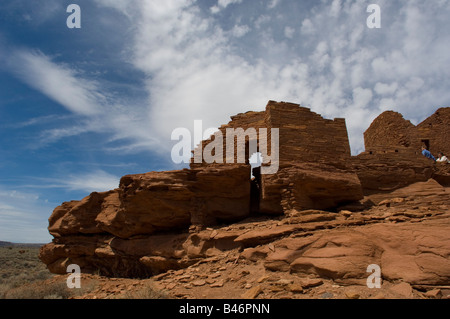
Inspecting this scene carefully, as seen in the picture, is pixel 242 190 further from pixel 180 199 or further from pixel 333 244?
pixel 333 244

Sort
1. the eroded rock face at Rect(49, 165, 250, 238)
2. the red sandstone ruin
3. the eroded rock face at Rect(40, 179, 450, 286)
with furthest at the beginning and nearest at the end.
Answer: the eroded rock face at Rect(49, 165, 250, 238) → the red sandstone ruin → the eroded rock face at Rect(40, 179, 450, 286)

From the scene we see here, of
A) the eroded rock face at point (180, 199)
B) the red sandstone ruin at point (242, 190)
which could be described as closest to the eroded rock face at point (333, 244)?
the red sandstone ruin at point (242, 190)

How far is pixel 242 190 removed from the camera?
10227 mm

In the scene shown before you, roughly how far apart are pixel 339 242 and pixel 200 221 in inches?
A: 200

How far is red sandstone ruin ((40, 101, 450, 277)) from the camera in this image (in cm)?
885

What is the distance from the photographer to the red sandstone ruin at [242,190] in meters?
8.85

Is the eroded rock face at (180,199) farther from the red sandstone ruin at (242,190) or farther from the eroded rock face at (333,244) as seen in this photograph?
the eroded rock face at (333,244)

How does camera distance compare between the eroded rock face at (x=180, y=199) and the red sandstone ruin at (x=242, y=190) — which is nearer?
the red sandstone ruin at (x=242, y=190)

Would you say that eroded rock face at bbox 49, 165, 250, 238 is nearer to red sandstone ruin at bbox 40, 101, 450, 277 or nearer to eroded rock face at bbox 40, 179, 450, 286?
red sandstone ruin at bbox 40, 101, 450, 277

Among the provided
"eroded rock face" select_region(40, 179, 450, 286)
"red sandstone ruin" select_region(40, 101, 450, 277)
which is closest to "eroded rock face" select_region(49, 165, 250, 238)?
"red sandstone ruin" select_region(40, 101, 450, 277)

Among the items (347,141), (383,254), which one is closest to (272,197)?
(347,141)

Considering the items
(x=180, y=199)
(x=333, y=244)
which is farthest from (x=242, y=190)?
(x=333, y=244)

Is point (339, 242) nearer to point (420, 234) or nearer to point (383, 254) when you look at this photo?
point (383, 254)

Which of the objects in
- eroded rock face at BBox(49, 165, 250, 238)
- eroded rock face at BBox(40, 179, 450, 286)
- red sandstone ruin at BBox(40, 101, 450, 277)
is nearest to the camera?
eroded rock face at BBox(40, 179, 450, 286)
